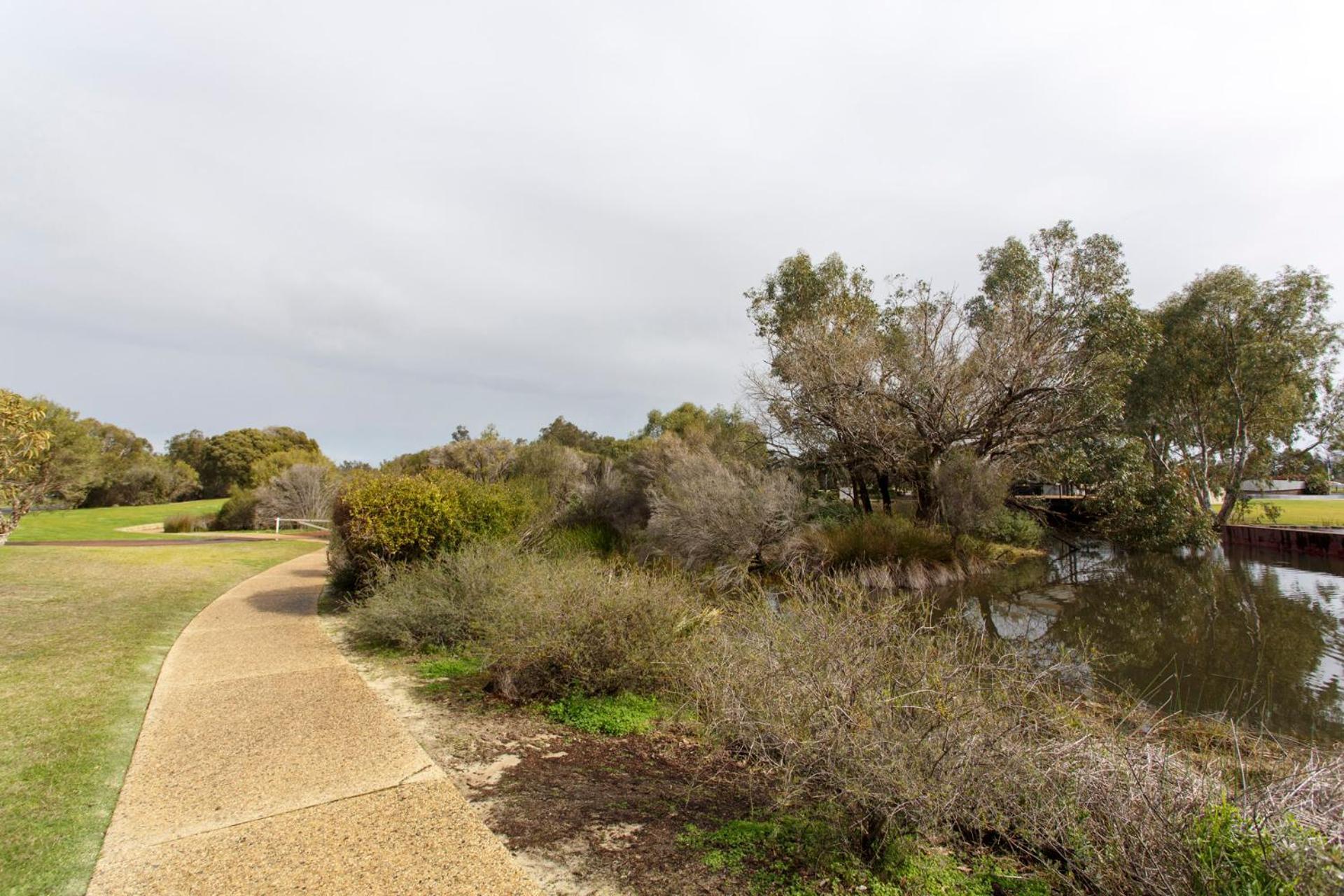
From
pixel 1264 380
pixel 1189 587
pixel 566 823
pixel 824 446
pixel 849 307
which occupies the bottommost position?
pixel 1189 587

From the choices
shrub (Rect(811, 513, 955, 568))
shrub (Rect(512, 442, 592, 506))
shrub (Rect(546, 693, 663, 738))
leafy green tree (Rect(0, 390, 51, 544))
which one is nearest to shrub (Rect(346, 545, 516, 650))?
shrub (Rect(546, 693, 663, 738))

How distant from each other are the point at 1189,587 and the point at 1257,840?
719 inches

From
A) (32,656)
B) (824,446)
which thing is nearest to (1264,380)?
(824,446)

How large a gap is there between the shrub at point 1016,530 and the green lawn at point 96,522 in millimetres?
30360

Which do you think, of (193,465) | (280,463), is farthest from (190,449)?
(280,463)

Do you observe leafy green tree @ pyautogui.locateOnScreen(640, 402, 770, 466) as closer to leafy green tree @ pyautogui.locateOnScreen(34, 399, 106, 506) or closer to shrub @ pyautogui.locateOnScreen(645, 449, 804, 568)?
shrub @ pyautogui.locateOnScreen(645, 449, 804, 568)

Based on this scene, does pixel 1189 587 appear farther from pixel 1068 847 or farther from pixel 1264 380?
pixel 1068 847

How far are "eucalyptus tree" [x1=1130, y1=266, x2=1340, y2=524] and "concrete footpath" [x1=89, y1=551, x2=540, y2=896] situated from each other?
28599 millimetres

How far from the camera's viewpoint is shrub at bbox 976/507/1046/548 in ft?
76.1

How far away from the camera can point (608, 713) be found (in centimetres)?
575

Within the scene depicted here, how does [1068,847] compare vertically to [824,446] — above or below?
below

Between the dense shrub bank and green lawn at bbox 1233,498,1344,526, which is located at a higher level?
the dense shrub bank

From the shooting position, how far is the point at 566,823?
3723 mm

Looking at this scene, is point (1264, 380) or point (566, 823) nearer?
point (566, 823)
